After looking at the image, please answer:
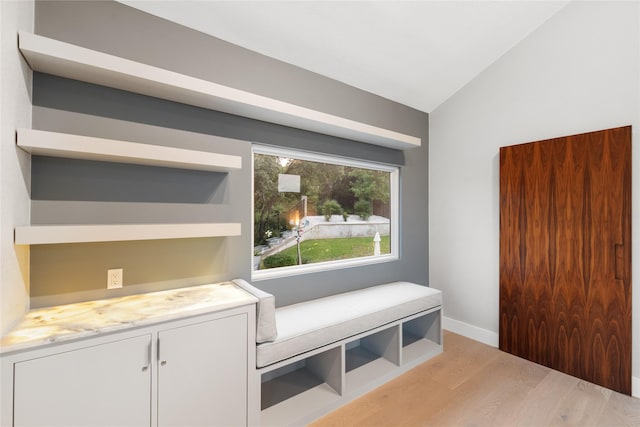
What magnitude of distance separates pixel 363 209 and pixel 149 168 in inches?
79.5

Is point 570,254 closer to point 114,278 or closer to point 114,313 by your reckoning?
point 114,313

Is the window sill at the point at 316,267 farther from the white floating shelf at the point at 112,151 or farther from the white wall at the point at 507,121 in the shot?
the white floating shelf at the point at 112,151

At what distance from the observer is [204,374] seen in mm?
1582

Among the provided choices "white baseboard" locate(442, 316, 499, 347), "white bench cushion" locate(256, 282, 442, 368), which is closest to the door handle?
"white baseboard" locate(442, 316, 499, 347)

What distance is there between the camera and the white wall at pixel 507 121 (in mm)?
2266

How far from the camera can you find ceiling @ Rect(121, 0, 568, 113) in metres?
2.02

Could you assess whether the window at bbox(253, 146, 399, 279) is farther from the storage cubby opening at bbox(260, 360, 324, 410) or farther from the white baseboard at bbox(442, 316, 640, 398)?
the white baseboard at bbox(442, 316, 640, 398)

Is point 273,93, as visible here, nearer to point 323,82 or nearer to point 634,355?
point 323,82

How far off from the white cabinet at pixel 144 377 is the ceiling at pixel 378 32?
6.13ft

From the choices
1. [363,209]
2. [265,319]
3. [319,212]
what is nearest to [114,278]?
[265,319]

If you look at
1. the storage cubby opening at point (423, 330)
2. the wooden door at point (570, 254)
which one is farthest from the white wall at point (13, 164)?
the wooden door at point (570, 254)

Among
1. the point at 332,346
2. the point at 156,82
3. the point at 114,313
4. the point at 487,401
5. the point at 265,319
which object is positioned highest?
the point at 156,82

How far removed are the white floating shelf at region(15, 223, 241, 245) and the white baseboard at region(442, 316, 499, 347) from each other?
2677mm

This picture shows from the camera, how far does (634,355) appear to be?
2.20 metres
